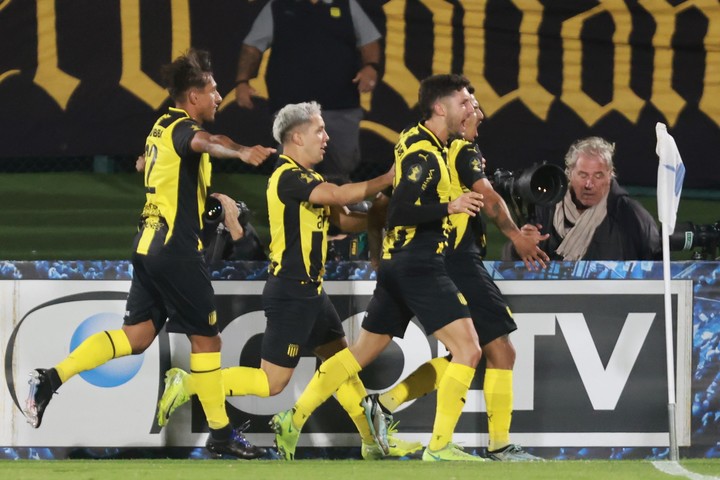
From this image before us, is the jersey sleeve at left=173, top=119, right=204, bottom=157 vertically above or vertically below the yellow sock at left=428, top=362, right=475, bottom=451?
above

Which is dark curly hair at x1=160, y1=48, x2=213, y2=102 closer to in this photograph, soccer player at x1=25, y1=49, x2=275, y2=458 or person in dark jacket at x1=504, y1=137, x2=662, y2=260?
soccer player at x1=25, y1=49, x2=275, y2=458

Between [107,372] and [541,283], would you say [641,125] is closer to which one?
[541,283]

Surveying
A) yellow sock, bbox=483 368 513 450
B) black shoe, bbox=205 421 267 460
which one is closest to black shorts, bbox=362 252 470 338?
yellow sock, bbox=483 368 513 450

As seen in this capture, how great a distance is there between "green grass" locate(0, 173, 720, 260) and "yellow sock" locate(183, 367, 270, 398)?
6.94 feet

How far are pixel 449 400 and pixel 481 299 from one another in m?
0.55

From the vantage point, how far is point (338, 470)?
19.3 feet

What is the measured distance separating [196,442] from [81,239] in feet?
7.38

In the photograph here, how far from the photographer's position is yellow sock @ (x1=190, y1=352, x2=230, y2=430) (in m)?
6.62

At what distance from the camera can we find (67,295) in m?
7.01

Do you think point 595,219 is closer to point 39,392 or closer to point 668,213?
point 668,213

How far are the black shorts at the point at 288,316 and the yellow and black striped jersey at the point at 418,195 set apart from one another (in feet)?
1.42

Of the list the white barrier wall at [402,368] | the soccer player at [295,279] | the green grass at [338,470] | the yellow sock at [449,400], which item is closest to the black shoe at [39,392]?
the green grass at [338,470]

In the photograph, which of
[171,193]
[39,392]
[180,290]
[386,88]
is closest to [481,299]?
[180,290]

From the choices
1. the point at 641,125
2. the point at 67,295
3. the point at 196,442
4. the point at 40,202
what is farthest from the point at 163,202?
the point at 641,125
